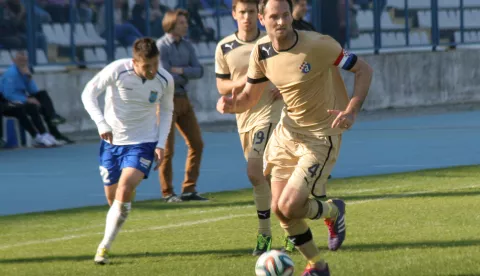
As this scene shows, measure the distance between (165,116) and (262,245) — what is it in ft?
4.93

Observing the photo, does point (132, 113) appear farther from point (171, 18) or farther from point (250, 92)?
point (171, 18)

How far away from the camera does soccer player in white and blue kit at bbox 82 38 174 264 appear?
10211 mm

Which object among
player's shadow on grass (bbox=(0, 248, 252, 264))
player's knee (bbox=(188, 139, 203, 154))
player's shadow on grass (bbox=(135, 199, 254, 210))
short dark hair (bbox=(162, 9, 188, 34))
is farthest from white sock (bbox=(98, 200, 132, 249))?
short dark hair (bbox=(162, 9, 188, 34))

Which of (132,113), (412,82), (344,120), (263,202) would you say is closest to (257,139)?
(263,202)

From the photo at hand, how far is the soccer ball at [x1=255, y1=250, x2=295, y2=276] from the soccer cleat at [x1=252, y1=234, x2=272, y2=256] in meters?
1.33

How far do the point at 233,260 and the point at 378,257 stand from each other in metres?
1.15

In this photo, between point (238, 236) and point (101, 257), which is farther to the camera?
point (238, 236)

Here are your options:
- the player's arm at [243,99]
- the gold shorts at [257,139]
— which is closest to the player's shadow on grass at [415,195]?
the gold shorts at [257,139]

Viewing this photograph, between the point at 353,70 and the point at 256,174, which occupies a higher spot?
the point at 353,70

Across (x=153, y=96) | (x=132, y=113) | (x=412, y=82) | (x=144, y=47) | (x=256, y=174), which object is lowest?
(x=412, y=82)

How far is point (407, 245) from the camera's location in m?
9.96

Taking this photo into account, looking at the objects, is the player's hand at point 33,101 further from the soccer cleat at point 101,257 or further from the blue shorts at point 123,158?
the soccer cleat at point 101,257

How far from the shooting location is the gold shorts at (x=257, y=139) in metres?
10.3

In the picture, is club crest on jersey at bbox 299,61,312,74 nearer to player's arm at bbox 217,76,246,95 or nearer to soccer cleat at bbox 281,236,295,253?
player's arm at bbox 217,76,246,95
